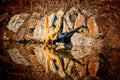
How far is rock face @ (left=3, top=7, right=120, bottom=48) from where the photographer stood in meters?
8.26

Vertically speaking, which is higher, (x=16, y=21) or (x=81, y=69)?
(x=16, y=21)

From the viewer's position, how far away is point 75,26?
8.76 m

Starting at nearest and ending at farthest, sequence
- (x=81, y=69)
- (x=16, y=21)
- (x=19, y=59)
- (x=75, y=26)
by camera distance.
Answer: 1. (x=81, y=69)
2. (x=19, y=59)
3. (x=75, y=26)
4. (x=16, y=21)

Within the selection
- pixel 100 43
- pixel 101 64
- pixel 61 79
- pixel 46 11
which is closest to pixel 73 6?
pixel 46 11

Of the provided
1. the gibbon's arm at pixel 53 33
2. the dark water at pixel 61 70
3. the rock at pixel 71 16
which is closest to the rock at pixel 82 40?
the rock at pixel 71 16

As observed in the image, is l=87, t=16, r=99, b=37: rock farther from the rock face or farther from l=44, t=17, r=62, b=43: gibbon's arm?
l=44, t=17, r=62, b=43: gibbon's arm

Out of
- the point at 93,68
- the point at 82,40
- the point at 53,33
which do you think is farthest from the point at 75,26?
the point at 93,68

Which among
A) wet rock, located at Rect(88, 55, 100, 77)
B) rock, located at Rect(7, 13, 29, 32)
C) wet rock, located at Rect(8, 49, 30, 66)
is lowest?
wet rock, located at Rect(88, 55, 100, 77)

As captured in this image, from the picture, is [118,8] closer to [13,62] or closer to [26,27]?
[26,27]

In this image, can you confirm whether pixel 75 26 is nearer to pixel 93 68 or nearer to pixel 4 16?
pixel 4 16

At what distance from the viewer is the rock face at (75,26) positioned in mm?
8258

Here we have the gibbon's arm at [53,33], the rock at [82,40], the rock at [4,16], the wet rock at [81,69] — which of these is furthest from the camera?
the rock at [4,16]

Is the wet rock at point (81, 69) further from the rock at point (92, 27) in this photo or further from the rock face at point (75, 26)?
the rock at point (92, 27)

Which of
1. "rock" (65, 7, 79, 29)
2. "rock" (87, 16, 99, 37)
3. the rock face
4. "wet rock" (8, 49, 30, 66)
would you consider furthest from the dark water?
"rock" (65, 7, 79, 29)
